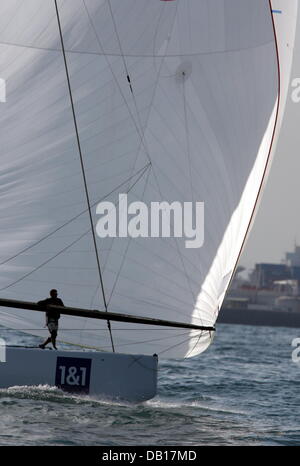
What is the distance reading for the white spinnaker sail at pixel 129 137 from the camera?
41.6 feet

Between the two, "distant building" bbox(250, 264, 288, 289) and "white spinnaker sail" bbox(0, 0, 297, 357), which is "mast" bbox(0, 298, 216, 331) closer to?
"white spinnaker sail" bbox(0, 0, 297, 357)

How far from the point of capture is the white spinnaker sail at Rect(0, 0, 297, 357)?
1269 cm

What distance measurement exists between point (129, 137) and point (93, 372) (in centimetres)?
289

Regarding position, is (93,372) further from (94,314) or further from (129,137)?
(129,137)

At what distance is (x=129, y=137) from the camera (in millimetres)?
12820

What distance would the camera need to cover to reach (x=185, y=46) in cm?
1275

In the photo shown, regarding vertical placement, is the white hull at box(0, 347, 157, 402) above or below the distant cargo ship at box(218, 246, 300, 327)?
below

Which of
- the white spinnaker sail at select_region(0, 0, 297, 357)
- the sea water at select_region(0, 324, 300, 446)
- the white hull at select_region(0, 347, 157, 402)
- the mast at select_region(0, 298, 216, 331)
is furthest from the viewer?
the white spinnaker sail at select_region(0, 0, 297, 357)

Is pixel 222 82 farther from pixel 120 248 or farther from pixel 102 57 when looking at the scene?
pixel 120 248

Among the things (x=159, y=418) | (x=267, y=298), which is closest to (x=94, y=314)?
(x=159, y=418)

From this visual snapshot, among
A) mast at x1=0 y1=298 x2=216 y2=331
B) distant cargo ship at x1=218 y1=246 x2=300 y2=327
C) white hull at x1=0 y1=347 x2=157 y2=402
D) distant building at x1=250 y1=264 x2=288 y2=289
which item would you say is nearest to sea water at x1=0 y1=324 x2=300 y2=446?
white hull at x1=0 y1=347 x2=157 y2=402

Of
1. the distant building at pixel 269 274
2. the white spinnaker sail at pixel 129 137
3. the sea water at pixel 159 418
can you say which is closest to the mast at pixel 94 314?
the white spinnaker sail at pixel 129 137

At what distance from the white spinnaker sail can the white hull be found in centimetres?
74
